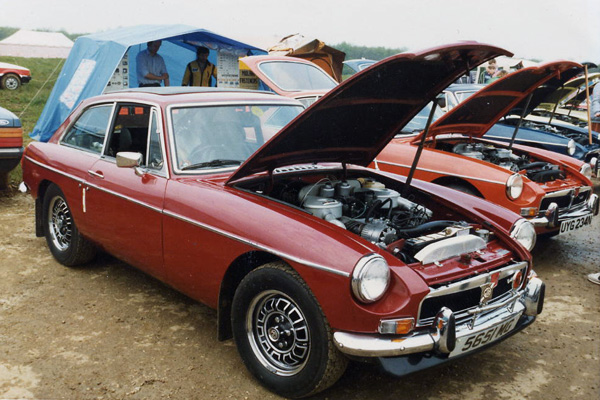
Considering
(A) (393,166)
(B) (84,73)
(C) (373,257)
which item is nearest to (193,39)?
(B) (84,73)

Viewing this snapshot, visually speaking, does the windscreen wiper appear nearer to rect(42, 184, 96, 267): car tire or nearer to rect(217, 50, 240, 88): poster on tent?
rect(42, 184, 96, 267): car tire

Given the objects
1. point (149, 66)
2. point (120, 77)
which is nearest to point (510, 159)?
point (149, 66)

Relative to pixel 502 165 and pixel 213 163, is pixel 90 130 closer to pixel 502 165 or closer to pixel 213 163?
pixel 213 163

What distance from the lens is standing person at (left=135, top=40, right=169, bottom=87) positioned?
8797 millimetres

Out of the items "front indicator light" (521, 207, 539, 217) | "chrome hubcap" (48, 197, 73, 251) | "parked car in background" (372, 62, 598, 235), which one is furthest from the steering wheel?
"front indicator light" (521, 207, 539, 217)

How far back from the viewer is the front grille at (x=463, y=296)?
8.66ft

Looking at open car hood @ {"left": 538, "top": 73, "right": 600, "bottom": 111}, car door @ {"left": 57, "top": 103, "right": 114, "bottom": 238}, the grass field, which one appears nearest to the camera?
car door @ {"left": 57, "top": 103, "right": 114, "bottom": 238}

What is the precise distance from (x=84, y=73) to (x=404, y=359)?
8.35 metres

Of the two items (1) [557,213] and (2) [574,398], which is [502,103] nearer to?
(1) [557,213]

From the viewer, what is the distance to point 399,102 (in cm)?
354

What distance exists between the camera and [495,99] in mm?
5824

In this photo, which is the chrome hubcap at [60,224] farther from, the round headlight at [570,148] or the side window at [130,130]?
the round headlight at [570,148]

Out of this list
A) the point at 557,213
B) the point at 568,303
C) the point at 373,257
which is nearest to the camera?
the point at 373,257

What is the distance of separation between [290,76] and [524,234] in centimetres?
520
